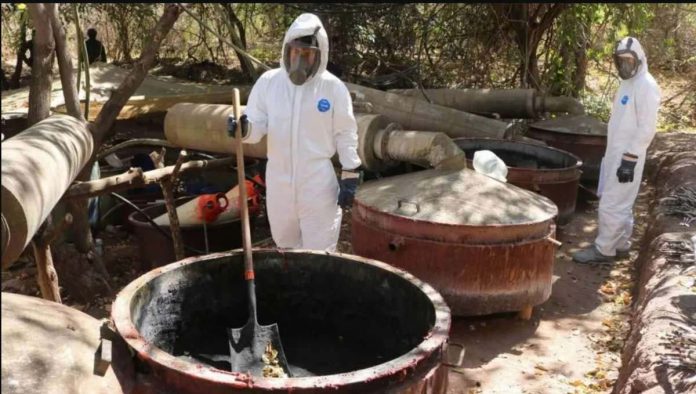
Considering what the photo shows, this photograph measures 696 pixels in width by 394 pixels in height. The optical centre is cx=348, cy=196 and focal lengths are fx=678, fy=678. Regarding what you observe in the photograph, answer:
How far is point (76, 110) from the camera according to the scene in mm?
4676

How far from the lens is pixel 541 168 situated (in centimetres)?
703

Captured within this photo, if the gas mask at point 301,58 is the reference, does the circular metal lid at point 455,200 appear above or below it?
below

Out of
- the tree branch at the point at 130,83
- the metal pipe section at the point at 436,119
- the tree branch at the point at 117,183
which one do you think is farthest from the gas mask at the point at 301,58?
the metal pipe section at the point at 436,119

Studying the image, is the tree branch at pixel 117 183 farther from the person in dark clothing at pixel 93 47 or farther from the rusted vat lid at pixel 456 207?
the person in dark clothing at pixel 93 47

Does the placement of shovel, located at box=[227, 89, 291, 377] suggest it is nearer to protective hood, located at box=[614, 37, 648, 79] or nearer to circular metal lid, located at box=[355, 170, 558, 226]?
circular metal lid, located at box=[355, 170, 558, 226]

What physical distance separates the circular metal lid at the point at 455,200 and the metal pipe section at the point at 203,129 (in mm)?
1872

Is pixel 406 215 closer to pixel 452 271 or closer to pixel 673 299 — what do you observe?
pixel 452 271

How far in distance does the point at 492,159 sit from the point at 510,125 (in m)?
2.43

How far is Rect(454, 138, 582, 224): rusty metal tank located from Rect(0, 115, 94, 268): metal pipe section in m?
4.16

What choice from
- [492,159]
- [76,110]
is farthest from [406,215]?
[76,110]

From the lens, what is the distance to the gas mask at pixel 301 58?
427cm

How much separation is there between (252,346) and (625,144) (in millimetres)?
4495

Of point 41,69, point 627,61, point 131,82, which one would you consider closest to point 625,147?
point 627,61

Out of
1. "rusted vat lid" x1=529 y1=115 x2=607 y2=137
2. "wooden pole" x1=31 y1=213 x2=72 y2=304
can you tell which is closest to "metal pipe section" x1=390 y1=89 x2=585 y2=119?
"rusted vat lid" x1=529 y1=115 x2=607 y2=137
